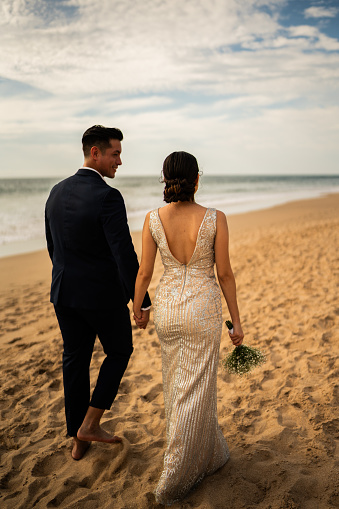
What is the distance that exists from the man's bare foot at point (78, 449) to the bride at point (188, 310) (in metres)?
0.77

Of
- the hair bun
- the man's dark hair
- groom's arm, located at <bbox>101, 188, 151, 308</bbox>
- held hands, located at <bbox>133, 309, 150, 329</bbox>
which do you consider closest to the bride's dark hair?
the hair bun

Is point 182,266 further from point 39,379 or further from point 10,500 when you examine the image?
point 39,379

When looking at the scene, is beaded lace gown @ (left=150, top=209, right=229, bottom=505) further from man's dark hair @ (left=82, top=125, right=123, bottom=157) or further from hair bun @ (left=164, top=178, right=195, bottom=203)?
man's dark hair @ (left=82, top=125, right=123, bottom=157)

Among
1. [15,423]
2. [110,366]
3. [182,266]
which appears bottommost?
[15,423]

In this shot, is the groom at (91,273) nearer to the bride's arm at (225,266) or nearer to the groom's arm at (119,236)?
the groom's arm at (119,236)

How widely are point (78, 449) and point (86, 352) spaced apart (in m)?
0.74

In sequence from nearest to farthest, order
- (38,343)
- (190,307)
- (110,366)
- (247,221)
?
(190,307), (110,366), (38,343), (247,221)

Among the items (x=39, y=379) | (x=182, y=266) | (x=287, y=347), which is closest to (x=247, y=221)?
(x=287, y=347)

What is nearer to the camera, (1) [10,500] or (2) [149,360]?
(1) [10,500]

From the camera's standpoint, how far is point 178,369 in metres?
2.43

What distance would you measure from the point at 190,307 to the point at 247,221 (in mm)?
13873

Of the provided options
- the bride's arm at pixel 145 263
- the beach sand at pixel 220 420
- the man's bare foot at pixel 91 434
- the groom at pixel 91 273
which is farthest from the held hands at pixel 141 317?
the beach sand at pixel 220 420

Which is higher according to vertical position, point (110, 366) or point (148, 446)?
point (110, 366)

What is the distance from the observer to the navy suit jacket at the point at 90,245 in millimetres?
2451
